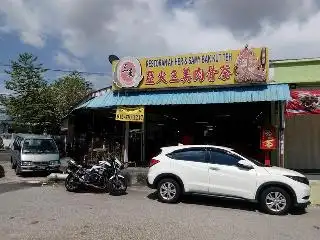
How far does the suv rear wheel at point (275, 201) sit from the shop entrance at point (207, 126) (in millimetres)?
7176

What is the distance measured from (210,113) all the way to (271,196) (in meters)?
8.78

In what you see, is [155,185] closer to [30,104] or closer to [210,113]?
[210,113]

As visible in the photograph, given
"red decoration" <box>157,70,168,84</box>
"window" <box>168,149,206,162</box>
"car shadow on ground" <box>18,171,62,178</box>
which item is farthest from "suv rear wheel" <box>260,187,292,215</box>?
"car shadow on ground" <box>18,171,62,178</box>

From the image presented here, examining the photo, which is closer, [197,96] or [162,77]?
[197,96]

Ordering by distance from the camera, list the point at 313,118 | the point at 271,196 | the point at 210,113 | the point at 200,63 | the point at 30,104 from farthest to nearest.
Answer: the point at 30,104 → the point at 210,113 → the point at 313,118 → the point at 200,63 → the point at 271,196

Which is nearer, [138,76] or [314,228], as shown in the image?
[314,228]

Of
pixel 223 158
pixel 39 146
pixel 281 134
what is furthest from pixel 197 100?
pixel 39 146

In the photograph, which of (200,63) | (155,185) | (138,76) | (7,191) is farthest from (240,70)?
(7,191)

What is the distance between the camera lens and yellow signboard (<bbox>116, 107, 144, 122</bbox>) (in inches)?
664

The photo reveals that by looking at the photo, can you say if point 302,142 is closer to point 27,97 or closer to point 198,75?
point 198,75

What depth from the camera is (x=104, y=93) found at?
738 inches

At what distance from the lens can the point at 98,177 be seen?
1473 cm

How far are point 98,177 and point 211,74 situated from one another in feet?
17.7

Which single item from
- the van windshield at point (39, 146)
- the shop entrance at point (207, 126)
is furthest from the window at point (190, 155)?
the van windshield at point (39, 146)
